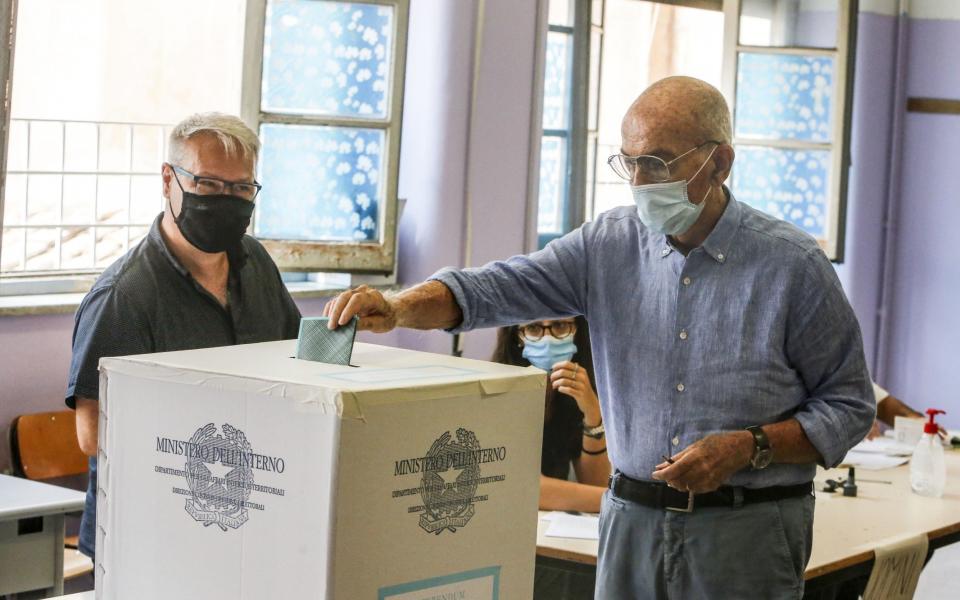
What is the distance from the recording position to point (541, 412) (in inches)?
54.1

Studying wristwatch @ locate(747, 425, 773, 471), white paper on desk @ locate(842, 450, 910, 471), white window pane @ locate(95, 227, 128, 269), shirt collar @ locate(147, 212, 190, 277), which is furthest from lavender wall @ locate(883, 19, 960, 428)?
shirt collar @ locate(147, 212, 190, 277)

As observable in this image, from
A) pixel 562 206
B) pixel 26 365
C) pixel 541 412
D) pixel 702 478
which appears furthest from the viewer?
pixel 562 206

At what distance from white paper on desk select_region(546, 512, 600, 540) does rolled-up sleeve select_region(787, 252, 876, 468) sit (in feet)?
2.78

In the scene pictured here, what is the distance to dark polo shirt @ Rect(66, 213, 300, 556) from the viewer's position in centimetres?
207

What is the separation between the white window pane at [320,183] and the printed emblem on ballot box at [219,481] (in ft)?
9.48

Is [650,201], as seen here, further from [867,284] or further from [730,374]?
[867,284]

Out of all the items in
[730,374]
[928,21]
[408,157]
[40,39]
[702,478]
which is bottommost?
[702,478]

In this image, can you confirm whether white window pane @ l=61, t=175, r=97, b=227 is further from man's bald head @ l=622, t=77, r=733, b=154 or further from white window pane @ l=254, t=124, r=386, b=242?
man's bald head @ l=622, t=77, r=733, b=154

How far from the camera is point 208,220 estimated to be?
7.53 feet

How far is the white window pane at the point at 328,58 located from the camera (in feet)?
13.1

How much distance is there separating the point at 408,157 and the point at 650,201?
8.92 feet

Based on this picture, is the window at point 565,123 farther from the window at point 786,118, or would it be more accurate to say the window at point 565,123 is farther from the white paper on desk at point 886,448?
the white paper on desk at point 886,448

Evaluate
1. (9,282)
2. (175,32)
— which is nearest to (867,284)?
(175,32)

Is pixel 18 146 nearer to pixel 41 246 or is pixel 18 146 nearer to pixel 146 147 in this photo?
pixel 41 246
